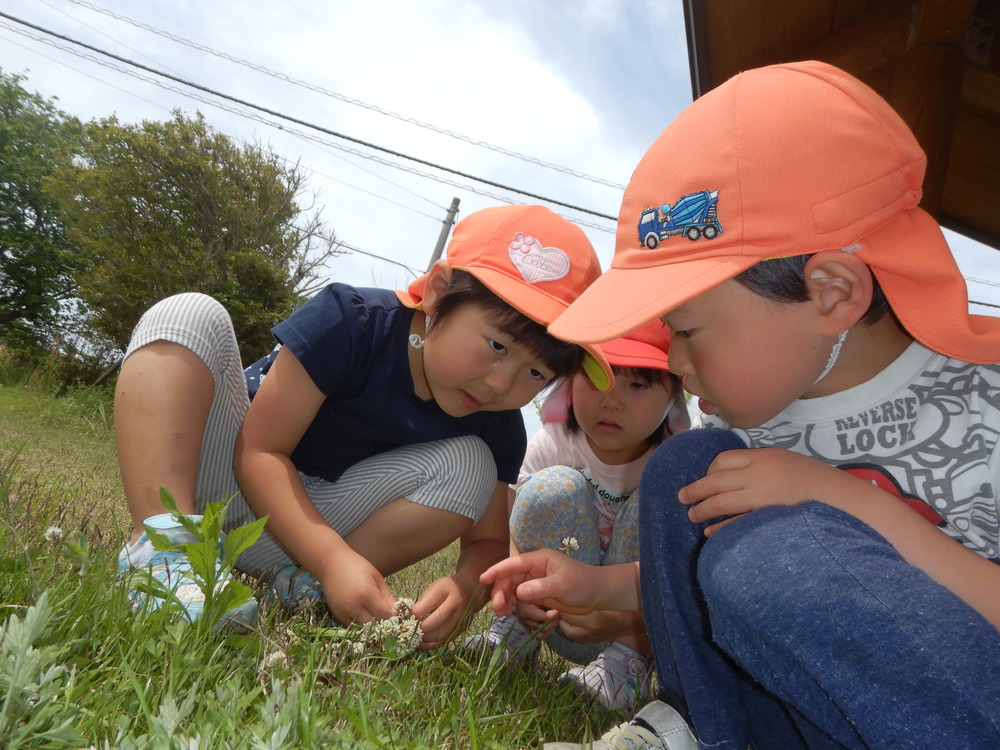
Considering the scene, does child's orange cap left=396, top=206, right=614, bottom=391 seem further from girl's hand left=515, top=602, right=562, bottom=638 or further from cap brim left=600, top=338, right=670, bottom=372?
girl's hand left=515, top=602, right=562, bottom=638

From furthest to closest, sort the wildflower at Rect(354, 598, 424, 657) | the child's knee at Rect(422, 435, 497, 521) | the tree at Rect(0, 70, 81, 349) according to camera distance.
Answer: the tree at Rect(0, 70, 81, 349), the child's knee at Rect(422, 435, 497, 521), the wildflower at Rect(354, 598, 424, 657)

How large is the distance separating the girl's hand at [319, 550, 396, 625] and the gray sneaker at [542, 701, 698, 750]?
0.60 metres

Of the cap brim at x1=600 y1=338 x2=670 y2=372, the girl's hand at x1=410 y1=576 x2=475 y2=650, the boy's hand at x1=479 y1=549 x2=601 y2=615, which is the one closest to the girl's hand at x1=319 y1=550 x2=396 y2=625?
the girl's hand at x1=410 y1=576 x2=475 y2=650

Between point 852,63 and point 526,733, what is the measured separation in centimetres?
412

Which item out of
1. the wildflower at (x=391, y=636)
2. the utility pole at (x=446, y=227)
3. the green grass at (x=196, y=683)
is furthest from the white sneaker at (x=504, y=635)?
the utility pole at (x=446, y=227)

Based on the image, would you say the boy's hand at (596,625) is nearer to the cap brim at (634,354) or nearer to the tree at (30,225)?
the cap brim at (634,354)

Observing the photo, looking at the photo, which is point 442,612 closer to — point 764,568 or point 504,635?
point 504,635

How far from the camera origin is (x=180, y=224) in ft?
44.0

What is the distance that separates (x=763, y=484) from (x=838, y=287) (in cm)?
46

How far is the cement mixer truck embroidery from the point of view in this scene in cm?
143

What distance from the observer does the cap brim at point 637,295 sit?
4.57 ft

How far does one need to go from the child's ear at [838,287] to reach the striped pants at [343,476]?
1.22m

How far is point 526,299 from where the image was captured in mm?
2053

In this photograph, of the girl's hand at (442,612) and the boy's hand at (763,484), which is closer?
the boy's hand at (763,484)
